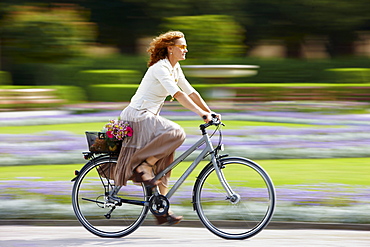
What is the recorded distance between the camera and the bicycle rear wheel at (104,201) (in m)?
4.77

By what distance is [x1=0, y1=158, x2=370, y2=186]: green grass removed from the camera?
676 cm

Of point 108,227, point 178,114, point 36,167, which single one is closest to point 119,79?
point 178,114

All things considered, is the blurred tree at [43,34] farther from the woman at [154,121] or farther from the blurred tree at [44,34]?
the woman at [154,121]

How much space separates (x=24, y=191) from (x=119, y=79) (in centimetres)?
1489

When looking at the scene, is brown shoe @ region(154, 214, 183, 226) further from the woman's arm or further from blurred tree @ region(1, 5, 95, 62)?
blurred tree @ region(1, 5, 95, 62)

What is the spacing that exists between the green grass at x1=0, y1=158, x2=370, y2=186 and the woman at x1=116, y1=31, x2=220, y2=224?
2.20 meters

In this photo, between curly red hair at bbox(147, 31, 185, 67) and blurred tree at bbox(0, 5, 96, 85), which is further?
blurred tree at bbox(0, 5, 96, 85)

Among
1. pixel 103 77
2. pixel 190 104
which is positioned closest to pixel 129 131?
pixel 190 104

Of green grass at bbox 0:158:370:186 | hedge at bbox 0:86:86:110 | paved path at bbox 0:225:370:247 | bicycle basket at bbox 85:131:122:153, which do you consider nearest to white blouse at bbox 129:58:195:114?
bicycle basket at bbox 85:131:122:153

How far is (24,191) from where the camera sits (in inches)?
240

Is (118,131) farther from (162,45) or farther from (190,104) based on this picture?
(162,45)

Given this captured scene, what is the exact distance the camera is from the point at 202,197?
4.64 m

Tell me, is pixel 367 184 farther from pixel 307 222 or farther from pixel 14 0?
pixel 14 0

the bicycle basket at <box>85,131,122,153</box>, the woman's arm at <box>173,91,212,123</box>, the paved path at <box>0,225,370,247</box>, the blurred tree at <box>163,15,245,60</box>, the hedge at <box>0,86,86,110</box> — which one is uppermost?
the blurred tree at <box>163,15,245,60</box>
